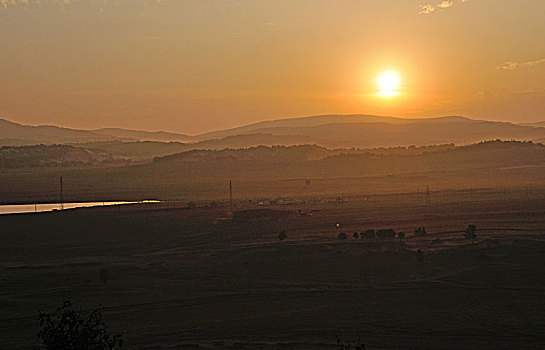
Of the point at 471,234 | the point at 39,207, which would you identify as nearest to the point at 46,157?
the point at 39,207

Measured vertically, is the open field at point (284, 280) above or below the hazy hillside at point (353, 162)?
below

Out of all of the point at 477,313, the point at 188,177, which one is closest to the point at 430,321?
the point at 477,313

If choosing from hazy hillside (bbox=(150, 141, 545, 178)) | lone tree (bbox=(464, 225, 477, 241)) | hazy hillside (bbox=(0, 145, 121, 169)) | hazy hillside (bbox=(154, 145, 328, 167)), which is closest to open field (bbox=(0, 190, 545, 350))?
lone tree (bbox=(464, 225, 477, 241))

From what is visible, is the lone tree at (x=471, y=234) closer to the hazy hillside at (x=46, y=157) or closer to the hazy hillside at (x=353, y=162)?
the hazy hillside at (x=353, y=162)

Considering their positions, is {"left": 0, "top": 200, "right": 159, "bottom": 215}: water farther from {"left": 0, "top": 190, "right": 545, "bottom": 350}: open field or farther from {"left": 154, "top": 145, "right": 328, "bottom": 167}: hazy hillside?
{"left": 154, "top": 145, "right": 328, "bottom": 167}: hazy hillside

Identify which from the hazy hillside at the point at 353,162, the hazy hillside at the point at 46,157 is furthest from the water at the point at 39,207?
the hazy hillside at the point at 46,157

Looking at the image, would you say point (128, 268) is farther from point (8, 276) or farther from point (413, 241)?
point (413, 241)

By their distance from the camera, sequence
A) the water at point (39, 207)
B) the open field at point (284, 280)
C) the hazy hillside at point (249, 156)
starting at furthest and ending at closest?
1. the hazy hillside at point (249, 156)
2. the water at point (39, 207)
3. the open field at point (284, 280)
